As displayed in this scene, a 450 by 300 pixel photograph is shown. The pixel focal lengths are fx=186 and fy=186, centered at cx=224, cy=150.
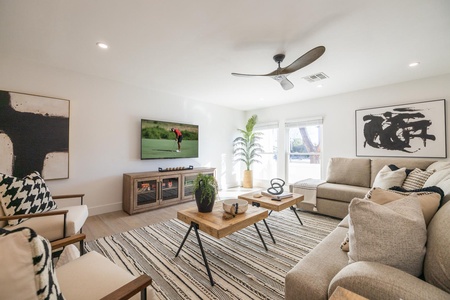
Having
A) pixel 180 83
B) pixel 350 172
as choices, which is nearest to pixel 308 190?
pixel 350 172

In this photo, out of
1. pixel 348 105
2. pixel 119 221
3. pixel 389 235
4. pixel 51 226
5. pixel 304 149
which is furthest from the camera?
pixel 304 149

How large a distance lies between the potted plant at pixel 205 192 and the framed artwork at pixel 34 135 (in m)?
2.39

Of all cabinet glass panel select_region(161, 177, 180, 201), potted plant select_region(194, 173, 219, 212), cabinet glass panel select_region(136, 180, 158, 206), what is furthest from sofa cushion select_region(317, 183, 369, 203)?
cabinet glass panel select_region(136, 180, 158, 206)

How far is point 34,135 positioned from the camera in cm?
270

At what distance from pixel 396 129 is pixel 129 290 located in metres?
4.69

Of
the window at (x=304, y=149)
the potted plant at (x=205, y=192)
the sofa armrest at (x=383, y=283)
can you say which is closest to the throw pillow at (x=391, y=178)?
the window at (x=304, y=149)

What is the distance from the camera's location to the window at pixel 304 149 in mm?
4594

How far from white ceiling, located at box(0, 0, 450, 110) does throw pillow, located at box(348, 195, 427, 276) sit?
69.4 inches

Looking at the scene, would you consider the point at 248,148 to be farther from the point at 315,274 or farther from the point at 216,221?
the point at 315,274

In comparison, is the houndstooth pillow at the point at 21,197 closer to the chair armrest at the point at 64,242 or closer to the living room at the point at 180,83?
the chair armrest at the point at 64,242

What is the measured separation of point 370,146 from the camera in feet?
12.5

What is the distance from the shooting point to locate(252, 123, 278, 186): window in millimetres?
5492

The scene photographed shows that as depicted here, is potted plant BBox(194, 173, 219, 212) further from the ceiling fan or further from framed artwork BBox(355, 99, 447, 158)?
framed artwork BBox(355, 99, 447, 158)

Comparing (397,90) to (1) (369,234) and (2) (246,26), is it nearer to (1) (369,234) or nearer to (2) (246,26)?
(2) (246,26)
